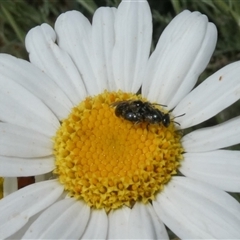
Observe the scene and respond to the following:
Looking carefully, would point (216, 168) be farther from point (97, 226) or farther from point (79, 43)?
point (79, 43)

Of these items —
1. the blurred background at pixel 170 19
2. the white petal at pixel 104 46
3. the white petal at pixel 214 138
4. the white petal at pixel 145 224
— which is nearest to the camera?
the white petal at pixel 145 224

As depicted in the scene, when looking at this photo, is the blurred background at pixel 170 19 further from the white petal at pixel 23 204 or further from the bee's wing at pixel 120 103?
the white petal at pixel 23 204

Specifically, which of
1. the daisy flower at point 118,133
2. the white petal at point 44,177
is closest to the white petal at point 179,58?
the daisy flower at point 118,133

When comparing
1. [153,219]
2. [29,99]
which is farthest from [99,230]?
[29,99]

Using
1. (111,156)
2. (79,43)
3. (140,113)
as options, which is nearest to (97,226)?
(111,156)

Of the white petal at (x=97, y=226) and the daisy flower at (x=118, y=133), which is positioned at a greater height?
the daisy flower at (x=118, y=133)

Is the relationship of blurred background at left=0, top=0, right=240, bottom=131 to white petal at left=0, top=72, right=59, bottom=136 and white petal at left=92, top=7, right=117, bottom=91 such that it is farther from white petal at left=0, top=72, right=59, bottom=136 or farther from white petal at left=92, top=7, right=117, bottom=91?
white petal at left=0, top=72, right=59, bottom=136

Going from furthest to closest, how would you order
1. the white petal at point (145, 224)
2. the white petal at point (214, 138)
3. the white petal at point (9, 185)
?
the white petal at point (9, 185) → the white petal at point (214, 138) → the white petal at point (145, 224)
